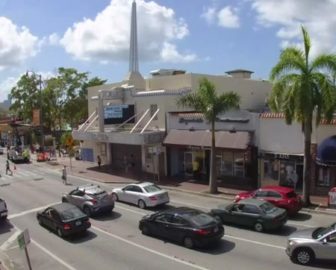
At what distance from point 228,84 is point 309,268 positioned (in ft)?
96.9

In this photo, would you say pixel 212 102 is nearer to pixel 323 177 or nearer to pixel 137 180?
pixel 323 177

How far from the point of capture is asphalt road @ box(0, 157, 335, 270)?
17.1 metres

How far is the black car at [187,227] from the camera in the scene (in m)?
18.4

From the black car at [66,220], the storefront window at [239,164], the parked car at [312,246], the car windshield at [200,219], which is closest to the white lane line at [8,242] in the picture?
the black car at [66,220]

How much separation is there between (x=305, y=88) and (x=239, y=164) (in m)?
10.7

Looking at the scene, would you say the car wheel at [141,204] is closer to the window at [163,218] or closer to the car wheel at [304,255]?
the window at [163,218]

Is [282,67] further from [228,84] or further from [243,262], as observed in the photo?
[228,84]

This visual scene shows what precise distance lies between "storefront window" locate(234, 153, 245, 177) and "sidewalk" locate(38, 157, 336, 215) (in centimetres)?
203

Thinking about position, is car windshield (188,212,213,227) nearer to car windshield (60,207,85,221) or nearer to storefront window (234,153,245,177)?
car windshield (60,207,85,221)

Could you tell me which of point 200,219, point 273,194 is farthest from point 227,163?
point 200,219

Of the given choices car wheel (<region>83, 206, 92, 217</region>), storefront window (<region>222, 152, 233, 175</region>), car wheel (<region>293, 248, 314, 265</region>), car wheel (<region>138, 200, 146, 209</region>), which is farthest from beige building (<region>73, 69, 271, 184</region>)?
car wheel (<region>293, 248, 314, 265</region>)

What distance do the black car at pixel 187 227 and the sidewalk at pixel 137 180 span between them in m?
8.74

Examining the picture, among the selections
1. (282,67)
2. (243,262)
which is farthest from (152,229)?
(282,67)

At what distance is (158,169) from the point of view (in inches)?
1569
